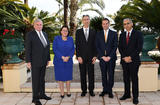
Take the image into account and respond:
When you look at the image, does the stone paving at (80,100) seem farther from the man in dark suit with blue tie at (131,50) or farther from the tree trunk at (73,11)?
the tree trunk at (73,11)

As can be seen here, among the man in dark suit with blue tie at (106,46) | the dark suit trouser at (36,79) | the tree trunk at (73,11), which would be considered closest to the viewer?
the dark suit trouser at (36,79)

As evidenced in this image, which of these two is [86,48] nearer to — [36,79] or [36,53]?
[36,53]

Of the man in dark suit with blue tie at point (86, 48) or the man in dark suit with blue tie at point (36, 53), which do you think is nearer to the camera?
the man in dark suit with blue tie at point (36, 53)

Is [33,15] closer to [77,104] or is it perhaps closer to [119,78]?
[119,78]

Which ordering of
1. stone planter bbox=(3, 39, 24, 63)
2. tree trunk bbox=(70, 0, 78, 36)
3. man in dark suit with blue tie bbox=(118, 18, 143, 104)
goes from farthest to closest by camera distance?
tree trunk bbox=(70, 0, 78, 36) < stone planter bbox=(3, 39, 24, 63) < man in dark suit with blue tie bbox=(118, 18, 143, 104)

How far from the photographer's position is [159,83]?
4.80 m

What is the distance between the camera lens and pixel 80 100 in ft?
13.6

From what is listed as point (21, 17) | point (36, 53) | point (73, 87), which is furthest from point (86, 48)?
point (21, 17)

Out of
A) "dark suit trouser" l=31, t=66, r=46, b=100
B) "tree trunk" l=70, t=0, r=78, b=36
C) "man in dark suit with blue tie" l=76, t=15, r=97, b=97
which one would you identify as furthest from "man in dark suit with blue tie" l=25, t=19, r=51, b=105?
"tree trunk" l=70, t=0, r=78, b=36

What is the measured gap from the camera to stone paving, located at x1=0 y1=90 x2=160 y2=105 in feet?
13.1

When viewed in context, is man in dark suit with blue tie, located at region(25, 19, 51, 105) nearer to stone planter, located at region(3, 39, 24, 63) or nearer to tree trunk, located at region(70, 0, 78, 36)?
stone planter, located at region(3, 39, 24, 63)

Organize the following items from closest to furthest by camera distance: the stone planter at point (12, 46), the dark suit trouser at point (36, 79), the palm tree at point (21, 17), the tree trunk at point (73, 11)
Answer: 1. the dark suit trouser at point (36, 79)
2. the stone planter at point (12, 46)
3. the palm tree at point (21, 17)
4. the tree trunk at point (73, 11)

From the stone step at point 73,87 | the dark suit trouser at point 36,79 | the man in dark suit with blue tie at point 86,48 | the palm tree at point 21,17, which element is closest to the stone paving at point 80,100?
the stone step at point 73,87

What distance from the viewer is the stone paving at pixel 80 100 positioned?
3980mm
